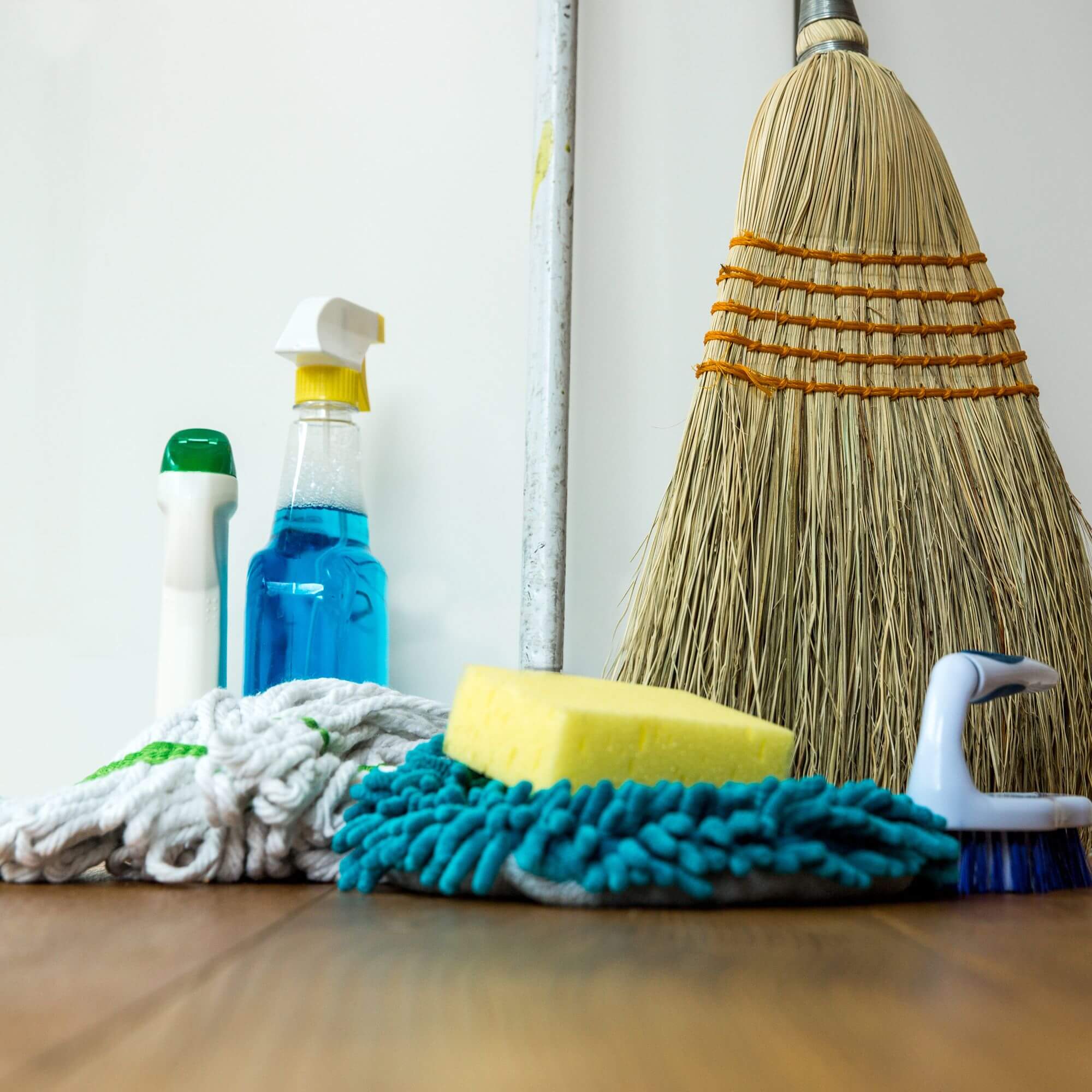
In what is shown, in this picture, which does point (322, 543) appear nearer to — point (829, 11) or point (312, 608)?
point (312, 608)

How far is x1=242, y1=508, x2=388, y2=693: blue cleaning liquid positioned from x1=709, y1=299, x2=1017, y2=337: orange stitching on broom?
13.1 inches

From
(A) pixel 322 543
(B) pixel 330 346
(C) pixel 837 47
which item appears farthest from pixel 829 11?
(A) pixel 322 543

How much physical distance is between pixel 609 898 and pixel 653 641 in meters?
0.31

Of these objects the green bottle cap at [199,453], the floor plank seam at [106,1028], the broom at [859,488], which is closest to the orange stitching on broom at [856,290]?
the broom at [859,488]

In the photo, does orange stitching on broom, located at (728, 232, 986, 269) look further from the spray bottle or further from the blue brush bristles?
the blue brush bristles

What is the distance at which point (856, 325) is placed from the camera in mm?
722

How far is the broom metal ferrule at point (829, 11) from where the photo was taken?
2.74ft

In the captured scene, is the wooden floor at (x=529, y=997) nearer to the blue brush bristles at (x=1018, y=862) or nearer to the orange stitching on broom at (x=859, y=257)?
the blue brush bristles at (x=1018, y=862)

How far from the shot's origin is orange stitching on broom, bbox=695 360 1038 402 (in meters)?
0.70

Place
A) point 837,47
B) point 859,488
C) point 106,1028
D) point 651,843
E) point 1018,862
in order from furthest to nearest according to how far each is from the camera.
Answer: point 837,47 < point 859,488 < point 1018,862 < point 651,843 < point 106,1028

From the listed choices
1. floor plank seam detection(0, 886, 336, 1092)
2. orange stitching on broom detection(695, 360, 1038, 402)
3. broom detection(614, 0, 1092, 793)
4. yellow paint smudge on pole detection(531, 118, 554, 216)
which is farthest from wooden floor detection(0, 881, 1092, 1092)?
yellow paint smudge on pole detection(531, 118, 554, 216)

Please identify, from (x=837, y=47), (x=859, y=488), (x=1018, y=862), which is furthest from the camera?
(x=837, y=47)

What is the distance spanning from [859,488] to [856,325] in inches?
5.0

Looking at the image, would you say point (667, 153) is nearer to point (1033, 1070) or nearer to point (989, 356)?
point (989, 356)
